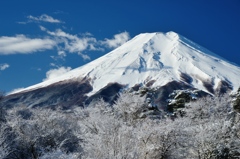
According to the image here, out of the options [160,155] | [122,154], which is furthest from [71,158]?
[160,155]

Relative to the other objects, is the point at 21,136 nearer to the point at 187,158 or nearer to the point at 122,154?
the point at 187,158

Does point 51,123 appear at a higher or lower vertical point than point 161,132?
higher

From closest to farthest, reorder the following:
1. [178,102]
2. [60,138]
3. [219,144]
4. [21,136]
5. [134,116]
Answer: [219,144], [21,136], [60,138], [134,116], [178,102]

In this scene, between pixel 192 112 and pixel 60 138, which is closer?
pixel 60 138

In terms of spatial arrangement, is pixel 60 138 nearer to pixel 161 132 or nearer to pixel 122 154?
pixel 161 132

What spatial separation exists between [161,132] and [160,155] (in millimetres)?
1608

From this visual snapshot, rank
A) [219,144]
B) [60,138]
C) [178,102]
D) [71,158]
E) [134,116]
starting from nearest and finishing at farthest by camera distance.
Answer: [71,158]
[219,144]
[60,138]
[134,116]
[178,102]

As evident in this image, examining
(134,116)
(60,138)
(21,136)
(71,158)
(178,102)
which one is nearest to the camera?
(71,158)

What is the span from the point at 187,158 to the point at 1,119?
15.7 meters

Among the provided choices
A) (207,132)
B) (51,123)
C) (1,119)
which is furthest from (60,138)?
(207,132)

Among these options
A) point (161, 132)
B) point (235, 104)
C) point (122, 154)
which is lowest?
point (122, 154)

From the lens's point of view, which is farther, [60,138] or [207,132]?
[60,138]

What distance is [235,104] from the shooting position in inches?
1804

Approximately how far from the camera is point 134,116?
44750 millimetres
